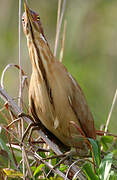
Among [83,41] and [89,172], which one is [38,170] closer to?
[89,172]

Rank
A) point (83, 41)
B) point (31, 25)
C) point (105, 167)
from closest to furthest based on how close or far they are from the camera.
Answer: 1. point (105, 167)
2. point (31, 25)
3. point (83, 41)

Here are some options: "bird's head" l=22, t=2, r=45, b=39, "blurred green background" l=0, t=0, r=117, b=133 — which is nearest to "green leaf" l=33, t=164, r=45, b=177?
"bird's head" l=22, t=2, r=45, b=39

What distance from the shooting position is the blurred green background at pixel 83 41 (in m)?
4.29

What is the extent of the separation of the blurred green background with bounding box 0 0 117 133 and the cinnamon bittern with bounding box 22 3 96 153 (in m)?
1.76

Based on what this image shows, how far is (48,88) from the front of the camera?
215 cm

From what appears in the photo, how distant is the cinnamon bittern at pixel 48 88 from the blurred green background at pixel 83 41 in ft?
5.77

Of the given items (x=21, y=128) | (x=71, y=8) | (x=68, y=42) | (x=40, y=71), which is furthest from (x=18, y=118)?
(x=71, y=8)

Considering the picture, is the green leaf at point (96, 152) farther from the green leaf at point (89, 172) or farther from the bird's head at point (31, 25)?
the bird's head at point (31, 25)

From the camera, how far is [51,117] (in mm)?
2150

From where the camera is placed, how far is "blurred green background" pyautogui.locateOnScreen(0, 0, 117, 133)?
4.29 m

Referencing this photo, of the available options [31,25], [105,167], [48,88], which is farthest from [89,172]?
[31,25]

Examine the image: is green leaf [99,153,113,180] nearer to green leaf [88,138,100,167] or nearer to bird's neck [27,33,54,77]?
green leaf [88,138,100,167]

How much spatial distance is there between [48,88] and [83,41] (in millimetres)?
3003

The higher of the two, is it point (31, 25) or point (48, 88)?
point (31, 25)
